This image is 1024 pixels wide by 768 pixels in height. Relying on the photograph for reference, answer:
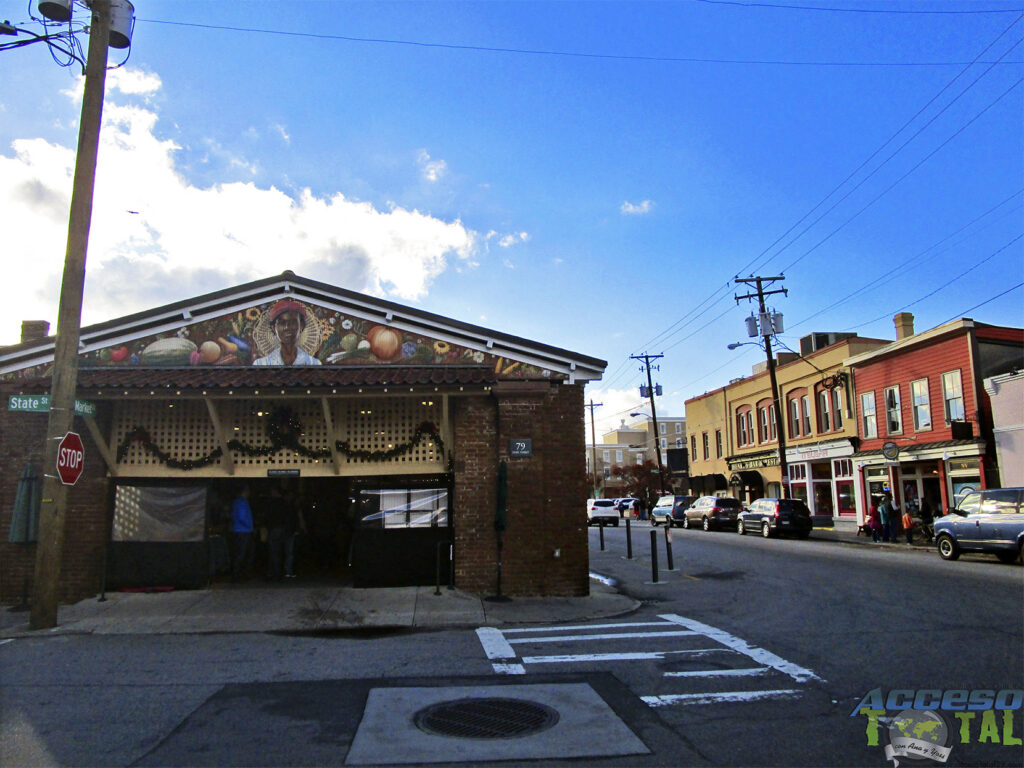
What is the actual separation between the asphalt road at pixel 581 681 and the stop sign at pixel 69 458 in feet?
6.69

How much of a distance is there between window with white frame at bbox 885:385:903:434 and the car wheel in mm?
10790

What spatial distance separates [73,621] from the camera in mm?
10203

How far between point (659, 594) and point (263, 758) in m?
9.76

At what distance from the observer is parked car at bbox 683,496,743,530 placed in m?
33.5

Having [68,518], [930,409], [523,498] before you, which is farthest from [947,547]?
[68,518]

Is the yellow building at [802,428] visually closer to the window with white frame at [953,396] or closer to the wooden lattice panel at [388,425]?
the window with white frame at [953,396]

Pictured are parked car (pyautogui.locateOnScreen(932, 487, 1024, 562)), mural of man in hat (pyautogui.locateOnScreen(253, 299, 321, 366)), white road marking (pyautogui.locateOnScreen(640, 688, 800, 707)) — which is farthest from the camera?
parked car (pyautogui.locateOnScreen(932, 487, 1024, 562))

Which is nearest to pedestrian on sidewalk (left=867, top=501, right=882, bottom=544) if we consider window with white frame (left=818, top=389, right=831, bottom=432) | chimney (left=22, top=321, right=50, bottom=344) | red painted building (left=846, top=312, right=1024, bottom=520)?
red painted building (left=846, top=312, right=1024, bottom=520)

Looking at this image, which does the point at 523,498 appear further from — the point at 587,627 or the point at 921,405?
the point at 921,405

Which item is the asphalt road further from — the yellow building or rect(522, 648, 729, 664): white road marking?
the yellow building

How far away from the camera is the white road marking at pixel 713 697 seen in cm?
597

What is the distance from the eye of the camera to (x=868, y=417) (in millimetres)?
30828

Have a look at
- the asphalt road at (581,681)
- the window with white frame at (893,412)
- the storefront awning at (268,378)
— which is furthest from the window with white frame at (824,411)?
the storefront awning at (268,378)

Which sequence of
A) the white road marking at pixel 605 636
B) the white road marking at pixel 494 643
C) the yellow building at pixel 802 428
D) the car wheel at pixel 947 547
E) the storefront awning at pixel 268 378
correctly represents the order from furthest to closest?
the yellow building at pixel 802 428
the car wheel at pixel 947 547
the storefront awning at pixel 268 378
the white road marking at pixel 605 636
the white road marking at pixel 494 643
